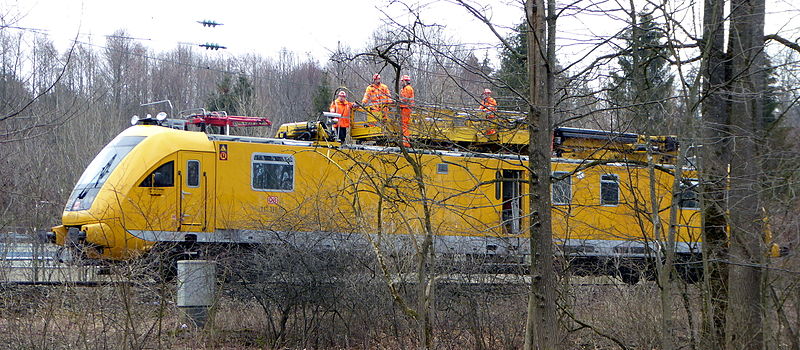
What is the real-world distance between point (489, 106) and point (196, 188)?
336 inches

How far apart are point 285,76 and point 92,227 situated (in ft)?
106

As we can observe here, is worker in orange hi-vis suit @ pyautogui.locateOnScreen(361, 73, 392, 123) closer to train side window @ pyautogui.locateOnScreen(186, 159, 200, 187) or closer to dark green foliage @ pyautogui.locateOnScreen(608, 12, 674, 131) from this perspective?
dark green foliage @ pyautogui.locateOnScreen(608, 12, 674, 131)

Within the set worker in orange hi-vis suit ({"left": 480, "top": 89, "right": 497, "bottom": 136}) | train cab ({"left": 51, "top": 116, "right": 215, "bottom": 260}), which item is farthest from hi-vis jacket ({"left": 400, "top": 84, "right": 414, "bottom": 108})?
train cab ({"left": 51, "top": 116, "right": 215, "bottom": 260})

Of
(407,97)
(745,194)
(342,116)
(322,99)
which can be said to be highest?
(322,99)

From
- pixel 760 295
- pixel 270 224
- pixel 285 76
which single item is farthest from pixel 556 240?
pixel 285 76

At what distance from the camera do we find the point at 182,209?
46.3ft

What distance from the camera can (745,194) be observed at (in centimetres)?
880

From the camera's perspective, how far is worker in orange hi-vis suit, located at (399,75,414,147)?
23.8ft

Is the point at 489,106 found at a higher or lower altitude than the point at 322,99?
lower

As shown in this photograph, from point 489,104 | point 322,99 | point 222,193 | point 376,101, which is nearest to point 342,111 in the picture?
point 222,193

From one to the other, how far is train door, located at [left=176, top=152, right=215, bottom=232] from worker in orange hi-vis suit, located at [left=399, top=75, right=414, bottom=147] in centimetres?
670

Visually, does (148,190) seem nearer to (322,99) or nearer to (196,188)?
(196,188)

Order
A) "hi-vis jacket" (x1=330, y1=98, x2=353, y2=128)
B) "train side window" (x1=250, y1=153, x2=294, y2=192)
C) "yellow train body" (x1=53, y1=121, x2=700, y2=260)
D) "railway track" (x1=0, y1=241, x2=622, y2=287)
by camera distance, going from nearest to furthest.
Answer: "railway track" (x1=0, y1=241, x2=622, y2=287), "yellow train body" (x1=53, y1=121, x2=700, y2=260), "train side window" (x1=250, y1=153, x2=294, y2=192), "hi-vis jacket" (x1=330, y1=98, x2=353, y2=128)

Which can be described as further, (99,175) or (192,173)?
(99,175)
